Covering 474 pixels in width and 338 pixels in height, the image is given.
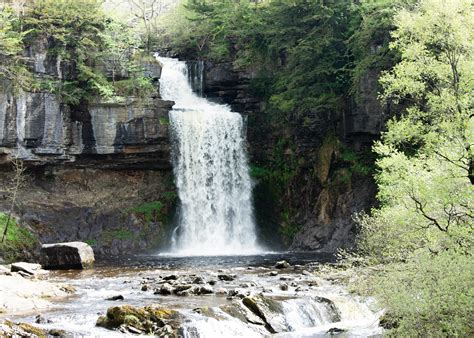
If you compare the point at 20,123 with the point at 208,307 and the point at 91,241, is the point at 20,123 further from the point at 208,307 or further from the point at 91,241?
the point at 208,307

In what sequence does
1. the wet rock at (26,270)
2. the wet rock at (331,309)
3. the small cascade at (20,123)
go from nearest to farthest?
the wet rock at (331,309)
the wet rock at (26,270)
the small cascade at (20,123)

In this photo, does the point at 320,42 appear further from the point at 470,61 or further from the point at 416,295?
the point at 416,295

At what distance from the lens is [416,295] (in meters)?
12.6

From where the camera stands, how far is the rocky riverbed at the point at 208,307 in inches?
586

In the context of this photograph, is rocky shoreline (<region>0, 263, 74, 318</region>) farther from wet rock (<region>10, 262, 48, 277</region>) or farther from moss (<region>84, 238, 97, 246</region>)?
moss (<region>84, 238, 97, 246</region>)

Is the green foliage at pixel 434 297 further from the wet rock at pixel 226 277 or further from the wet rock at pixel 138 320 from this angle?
the wet rock at pixel 226 277

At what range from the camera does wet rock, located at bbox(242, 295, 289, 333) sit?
16328 millimetres

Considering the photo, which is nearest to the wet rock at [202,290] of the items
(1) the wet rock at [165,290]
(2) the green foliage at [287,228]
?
(1) the wet rock at [165,290]

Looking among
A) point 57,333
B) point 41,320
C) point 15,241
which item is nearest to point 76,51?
point 15,241

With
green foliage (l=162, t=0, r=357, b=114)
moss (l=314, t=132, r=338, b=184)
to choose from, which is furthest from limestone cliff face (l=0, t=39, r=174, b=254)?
moss (l=314, t=132, r=338, b=184)

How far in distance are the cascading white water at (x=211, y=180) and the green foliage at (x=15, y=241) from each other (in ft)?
30.7

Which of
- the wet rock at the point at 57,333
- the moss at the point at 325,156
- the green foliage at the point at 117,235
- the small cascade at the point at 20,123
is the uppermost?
the small cascade at the point at 20,123

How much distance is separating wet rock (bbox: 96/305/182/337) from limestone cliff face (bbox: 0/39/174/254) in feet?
81.2

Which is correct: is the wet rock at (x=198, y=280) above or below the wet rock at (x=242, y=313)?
below
